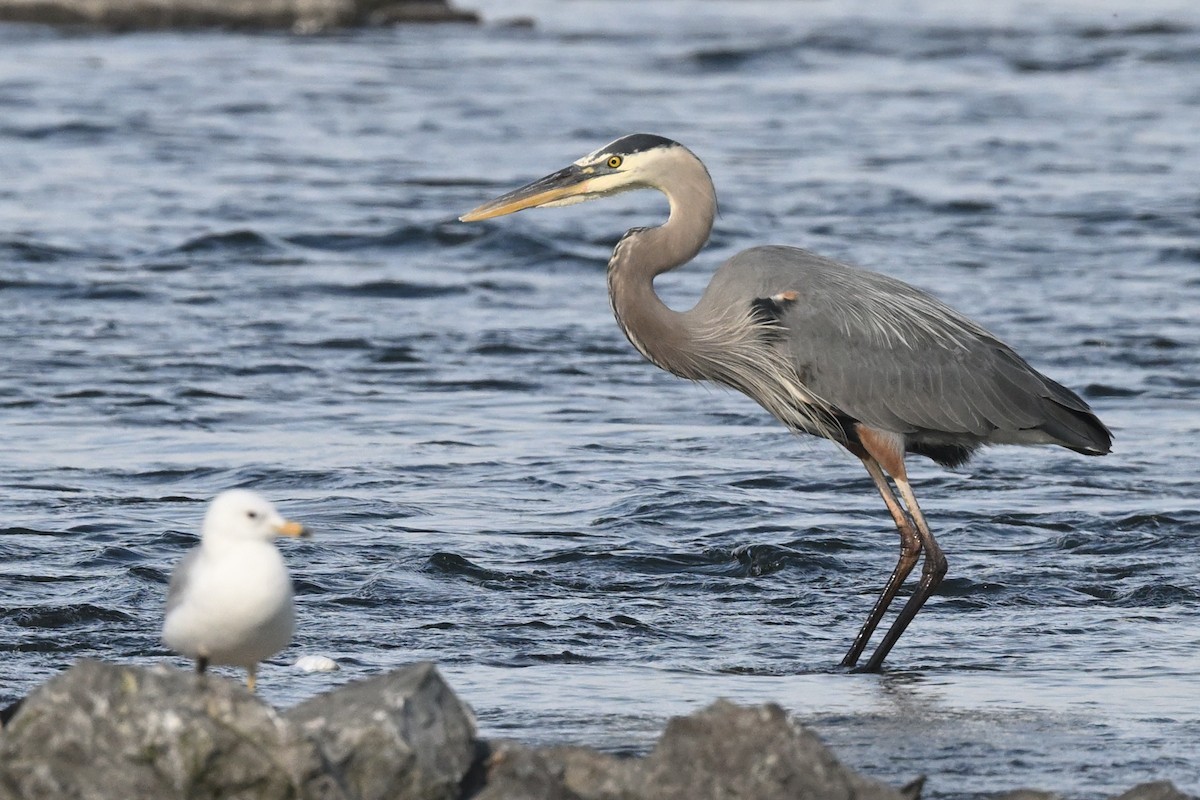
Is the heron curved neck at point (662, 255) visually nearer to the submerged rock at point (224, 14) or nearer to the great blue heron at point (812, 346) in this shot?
the great blue heron at point (812, 346)

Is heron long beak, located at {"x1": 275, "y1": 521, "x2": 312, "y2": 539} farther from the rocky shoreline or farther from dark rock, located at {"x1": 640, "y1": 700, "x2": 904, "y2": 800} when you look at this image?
dark rock, located at {"x1": 640, "y1": 700, "x2": 904, "y2": 800}

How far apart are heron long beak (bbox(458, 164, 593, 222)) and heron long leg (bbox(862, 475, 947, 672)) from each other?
169 centimetres

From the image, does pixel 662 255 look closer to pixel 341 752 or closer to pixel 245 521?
pixel 245 521

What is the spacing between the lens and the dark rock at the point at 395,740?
461cm

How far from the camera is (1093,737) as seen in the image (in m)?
6.06

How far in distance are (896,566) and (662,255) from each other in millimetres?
1574

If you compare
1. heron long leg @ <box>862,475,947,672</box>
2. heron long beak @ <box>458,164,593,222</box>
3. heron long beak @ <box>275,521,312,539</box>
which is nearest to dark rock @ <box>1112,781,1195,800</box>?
heron long beak @ <box>275,521,312,539</box>

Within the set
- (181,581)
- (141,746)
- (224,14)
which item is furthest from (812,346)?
(224,14)

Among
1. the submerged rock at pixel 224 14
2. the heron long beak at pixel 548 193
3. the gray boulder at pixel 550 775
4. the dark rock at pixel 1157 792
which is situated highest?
the heron long beak at pixel 548 193

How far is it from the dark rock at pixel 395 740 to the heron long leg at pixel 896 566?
2.92 metres

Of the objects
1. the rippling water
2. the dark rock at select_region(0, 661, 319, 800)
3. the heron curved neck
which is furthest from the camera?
the heron curved neck

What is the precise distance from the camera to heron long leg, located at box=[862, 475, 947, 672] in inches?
295

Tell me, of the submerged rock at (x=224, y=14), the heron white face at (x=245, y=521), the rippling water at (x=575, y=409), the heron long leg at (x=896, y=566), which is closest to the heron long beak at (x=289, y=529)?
the heron white face at (x=245, y=521)

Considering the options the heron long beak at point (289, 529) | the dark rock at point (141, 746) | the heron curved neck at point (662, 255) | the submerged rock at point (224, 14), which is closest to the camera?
the dark rock at point (141, 746)
